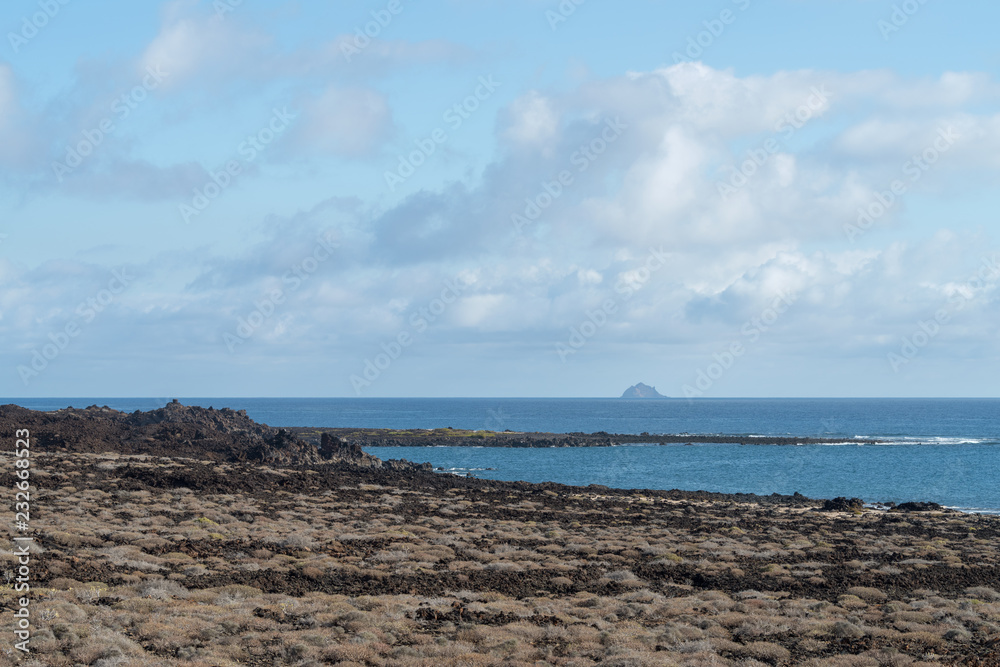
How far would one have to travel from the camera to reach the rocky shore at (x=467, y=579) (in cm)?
1802

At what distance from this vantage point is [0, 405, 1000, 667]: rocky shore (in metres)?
18.0

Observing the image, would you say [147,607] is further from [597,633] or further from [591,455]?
[591,455]

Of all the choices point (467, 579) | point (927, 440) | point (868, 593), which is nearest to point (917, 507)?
point (868, 593)

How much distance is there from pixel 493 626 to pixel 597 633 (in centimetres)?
265

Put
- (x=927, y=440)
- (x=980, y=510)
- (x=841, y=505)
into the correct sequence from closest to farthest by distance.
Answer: (x=841, y=505) → (x=980, y=510) → (x=927, y=440)

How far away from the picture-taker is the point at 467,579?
26.4 meters

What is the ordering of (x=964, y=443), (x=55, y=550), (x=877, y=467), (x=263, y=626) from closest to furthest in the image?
(x=263, y=626)
(x=55, y=550)
(x=877, y=467)
(x=964, y=443)

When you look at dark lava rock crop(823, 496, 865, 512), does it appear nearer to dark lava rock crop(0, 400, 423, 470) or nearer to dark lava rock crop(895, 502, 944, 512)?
dark lava rock crop(895, 502, 944, 512)

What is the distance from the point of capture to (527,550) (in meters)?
33.1

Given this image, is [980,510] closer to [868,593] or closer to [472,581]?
[868,593]

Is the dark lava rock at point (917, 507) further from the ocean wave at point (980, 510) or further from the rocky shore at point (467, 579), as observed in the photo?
the ocean wave at point (980, 510)

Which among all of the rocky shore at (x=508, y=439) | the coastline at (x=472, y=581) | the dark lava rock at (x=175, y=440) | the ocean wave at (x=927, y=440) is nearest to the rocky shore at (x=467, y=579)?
the coastline at (x=472, y=581)

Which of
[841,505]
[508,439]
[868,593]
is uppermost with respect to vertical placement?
[868,593]

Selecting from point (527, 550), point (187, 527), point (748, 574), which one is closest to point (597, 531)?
point (527, 550)
